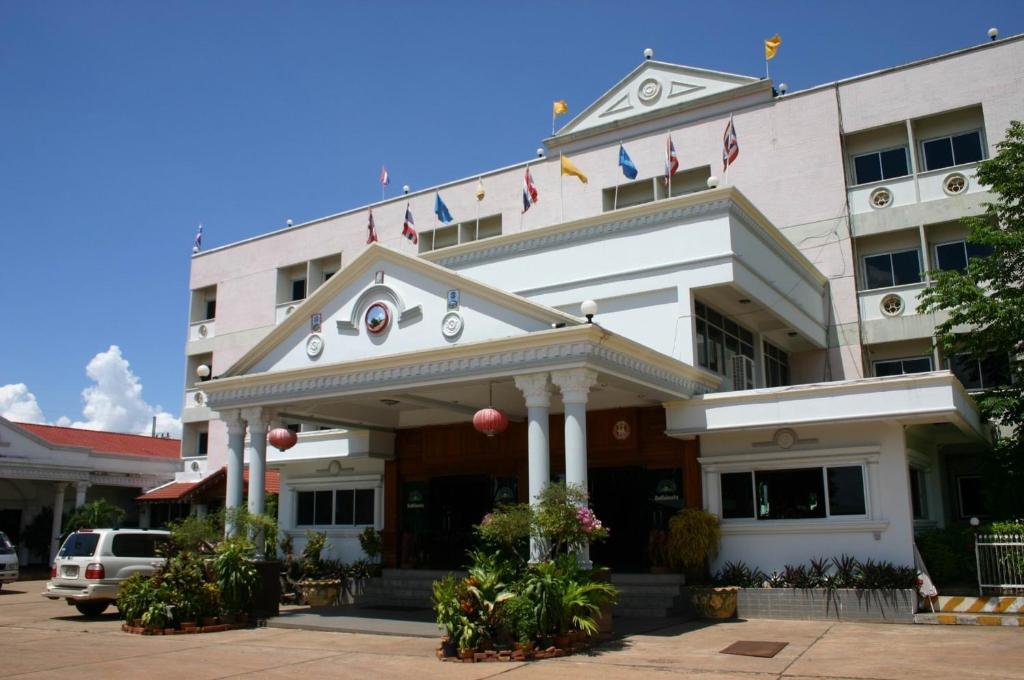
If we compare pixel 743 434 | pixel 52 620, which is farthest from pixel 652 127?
pixel 52 620

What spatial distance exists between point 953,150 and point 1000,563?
1326 cm

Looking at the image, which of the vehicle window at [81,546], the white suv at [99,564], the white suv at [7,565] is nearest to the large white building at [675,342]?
the white suv at [99,564]

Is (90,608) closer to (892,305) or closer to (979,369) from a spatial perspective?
(892,305)

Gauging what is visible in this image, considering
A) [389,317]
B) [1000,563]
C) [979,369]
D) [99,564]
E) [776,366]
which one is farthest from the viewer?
[776,366]

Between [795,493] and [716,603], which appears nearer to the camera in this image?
[716,603]

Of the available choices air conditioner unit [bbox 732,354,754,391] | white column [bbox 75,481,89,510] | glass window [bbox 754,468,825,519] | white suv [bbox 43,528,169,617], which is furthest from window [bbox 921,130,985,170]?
white column [bbox 75,481,89,510]

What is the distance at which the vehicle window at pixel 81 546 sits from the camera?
17.7 meters

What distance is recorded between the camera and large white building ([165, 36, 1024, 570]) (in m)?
15.0

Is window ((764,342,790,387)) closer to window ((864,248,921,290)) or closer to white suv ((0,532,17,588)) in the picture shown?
window ((864,248,921,290))

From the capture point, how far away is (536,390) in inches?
537

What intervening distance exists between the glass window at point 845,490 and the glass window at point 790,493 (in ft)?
0.54

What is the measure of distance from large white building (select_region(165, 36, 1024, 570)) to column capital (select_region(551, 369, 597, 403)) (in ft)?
0.09

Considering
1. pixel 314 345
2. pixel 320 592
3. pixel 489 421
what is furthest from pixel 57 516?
pixel 489 421

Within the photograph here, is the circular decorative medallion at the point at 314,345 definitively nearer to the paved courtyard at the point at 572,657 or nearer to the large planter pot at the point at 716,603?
the paved courtyard at the point at 572,657
